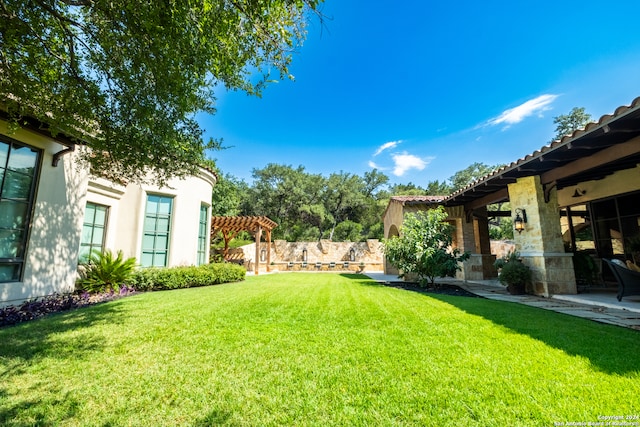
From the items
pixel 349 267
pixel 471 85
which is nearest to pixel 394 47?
pixel 471 85

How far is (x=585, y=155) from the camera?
6.07m

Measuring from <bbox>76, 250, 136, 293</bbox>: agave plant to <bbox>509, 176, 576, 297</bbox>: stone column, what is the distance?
11.9m

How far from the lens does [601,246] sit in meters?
9.09

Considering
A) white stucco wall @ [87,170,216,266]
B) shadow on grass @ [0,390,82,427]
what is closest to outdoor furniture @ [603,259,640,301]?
shadow on grass @ [0,390,82,427]

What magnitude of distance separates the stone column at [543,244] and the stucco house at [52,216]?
10004mm

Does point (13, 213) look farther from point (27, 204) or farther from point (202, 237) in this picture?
point (202, 237)

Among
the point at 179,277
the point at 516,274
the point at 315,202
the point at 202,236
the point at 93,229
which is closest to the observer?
the point at 516,274

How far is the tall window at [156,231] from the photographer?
10.1 m

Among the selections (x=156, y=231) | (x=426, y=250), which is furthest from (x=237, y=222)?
(x=426, y=250)

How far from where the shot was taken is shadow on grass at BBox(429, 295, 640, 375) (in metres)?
2.79

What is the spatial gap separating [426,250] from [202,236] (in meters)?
9.86

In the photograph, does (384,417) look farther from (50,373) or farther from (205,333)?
(50,373)

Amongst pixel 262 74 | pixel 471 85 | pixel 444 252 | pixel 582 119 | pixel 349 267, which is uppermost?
pixel 582 119

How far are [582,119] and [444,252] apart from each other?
28.5m
